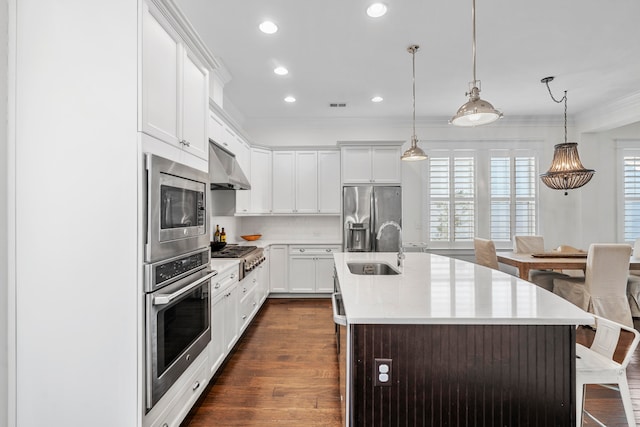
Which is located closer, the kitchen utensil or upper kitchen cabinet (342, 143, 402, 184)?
the kitchen utensil

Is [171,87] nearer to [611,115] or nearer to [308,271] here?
[308,271]

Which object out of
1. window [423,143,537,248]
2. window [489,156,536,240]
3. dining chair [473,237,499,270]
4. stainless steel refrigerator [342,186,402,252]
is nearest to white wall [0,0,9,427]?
stainless steel refrigerator [342,186,402,252]

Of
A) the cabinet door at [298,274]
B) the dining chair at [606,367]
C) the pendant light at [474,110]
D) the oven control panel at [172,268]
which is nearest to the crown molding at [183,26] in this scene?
the oven control panel at [172,268]

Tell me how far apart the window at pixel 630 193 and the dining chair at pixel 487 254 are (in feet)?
10.5

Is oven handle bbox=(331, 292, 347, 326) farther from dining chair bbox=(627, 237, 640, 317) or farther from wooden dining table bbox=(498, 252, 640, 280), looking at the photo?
dining chair bbox=(627, 237, 640, 317)

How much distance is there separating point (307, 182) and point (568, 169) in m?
3.46

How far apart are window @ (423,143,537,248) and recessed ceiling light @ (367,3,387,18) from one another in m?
3.17

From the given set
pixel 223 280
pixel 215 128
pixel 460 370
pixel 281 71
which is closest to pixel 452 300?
pixel 460 370

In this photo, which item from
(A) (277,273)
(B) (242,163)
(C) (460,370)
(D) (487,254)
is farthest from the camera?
(A) (277,273)

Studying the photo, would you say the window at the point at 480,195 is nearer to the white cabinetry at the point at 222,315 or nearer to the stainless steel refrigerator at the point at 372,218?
the stainless steel refrigerator at the point at 372,218

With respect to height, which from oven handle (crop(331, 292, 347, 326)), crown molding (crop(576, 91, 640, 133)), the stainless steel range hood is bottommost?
oven handle (crop(331, 292, 347, 326))

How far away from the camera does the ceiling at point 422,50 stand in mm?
2482

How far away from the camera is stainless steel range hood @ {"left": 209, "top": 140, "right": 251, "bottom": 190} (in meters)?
2.95

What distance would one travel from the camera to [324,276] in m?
4.73
